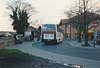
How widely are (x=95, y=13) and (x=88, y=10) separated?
1.15 m

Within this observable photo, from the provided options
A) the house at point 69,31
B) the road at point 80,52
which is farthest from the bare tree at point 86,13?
the house at point 69,31

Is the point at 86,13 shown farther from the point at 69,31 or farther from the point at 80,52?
the point at 69,31

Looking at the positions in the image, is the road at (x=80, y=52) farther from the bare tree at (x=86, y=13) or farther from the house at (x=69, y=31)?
the house at (x=69, y=31)

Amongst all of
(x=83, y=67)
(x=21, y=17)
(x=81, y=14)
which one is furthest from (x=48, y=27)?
(x=21, y=17)

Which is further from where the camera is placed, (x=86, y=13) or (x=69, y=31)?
(x=69, y=31)

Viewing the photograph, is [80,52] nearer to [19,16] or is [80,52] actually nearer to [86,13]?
[86,13]

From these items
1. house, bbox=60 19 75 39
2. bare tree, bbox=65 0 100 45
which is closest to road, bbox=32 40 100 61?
bare tree, bbox=65 0 100 45

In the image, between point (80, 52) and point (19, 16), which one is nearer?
point (80, 52)

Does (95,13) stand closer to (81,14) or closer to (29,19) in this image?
(81,14)

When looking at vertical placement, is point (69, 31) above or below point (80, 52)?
above

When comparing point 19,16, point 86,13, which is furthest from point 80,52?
point 19,16

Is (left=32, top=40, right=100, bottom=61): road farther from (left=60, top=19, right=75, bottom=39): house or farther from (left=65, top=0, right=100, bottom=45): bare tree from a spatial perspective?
(left=60, top=19, right=75, bottom=39): house

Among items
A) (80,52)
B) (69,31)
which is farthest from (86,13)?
(69,31)

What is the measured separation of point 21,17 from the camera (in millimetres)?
53219
